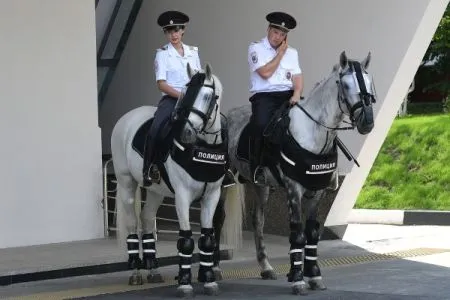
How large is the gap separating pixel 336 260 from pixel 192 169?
348cm

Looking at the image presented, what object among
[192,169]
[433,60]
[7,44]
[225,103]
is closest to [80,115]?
[7,44]

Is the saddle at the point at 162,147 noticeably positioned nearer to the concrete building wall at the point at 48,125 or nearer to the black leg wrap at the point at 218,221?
the black leg wrap at the point at 218,221

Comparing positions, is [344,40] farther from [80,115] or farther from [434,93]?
[434,93]

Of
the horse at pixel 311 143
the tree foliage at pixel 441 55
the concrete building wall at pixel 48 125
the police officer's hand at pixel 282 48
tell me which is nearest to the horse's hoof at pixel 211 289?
the horse at pixel 311 143

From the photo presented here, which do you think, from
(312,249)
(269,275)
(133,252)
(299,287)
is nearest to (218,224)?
(269,275)

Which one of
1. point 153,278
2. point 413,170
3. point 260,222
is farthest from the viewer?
point 413,170

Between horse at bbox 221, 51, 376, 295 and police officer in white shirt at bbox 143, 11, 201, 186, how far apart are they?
986mm

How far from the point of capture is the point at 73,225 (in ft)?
43.8

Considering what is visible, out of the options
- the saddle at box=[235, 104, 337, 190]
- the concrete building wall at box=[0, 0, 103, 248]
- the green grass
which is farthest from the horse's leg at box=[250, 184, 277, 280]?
the green grass

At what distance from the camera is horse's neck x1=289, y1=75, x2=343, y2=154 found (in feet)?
30.3

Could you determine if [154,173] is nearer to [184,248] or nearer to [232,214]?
[184,248]

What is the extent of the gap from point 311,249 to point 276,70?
180 centimetres

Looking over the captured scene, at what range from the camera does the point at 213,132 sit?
30.4 ft

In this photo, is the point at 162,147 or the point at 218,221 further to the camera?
the point at 218,221
